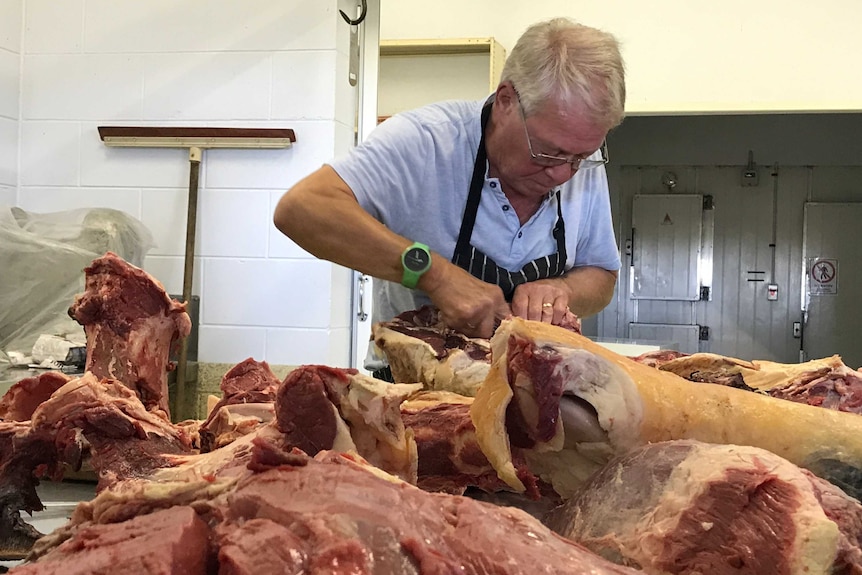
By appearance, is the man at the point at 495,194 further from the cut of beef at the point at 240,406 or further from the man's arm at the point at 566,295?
the cut of beef at the point at 240,406

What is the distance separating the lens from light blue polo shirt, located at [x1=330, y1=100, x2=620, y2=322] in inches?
85.8

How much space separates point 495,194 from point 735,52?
316 cm

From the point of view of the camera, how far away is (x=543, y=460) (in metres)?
0.95

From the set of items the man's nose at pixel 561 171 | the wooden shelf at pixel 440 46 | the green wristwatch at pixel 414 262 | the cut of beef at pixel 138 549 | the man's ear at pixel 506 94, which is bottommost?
the cut of beef at pixel 138 549

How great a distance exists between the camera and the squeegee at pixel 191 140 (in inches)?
138

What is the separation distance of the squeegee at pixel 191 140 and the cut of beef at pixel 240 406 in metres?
2.17

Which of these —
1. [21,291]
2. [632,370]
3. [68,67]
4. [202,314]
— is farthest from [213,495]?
[68,67]

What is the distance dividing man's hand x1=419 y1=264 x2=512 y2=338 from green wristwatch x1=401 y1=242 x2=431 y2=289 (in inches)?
0.7

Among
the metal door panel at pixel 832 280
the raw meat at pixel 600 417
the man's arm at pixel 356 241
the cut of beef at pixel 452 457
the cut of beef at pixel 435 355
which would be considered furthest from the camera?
the metal door panel at pixel 832 280

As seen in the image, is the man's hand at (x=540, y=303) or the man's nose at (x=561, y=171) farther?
the man's nose at (x=561, y=171)

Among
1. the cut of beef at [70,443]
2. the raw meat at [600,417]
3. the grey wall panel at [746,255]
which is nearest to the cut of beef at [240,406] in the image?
the cut of beef at [70,443]

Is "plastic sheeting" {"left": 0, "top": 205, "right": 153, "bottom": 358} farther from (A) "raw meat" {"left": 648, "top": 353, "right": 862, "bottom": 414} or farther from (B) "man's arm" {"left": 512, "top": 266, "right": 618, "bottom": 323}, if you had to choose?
(A) "raw meat" {"left": 648, "top": 353, "right": 862, "bottom": 414}

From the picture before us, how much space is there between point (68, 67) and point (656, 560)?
3.77m

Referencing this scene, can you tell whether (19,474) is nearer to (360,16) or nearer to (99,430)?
(99,430)
